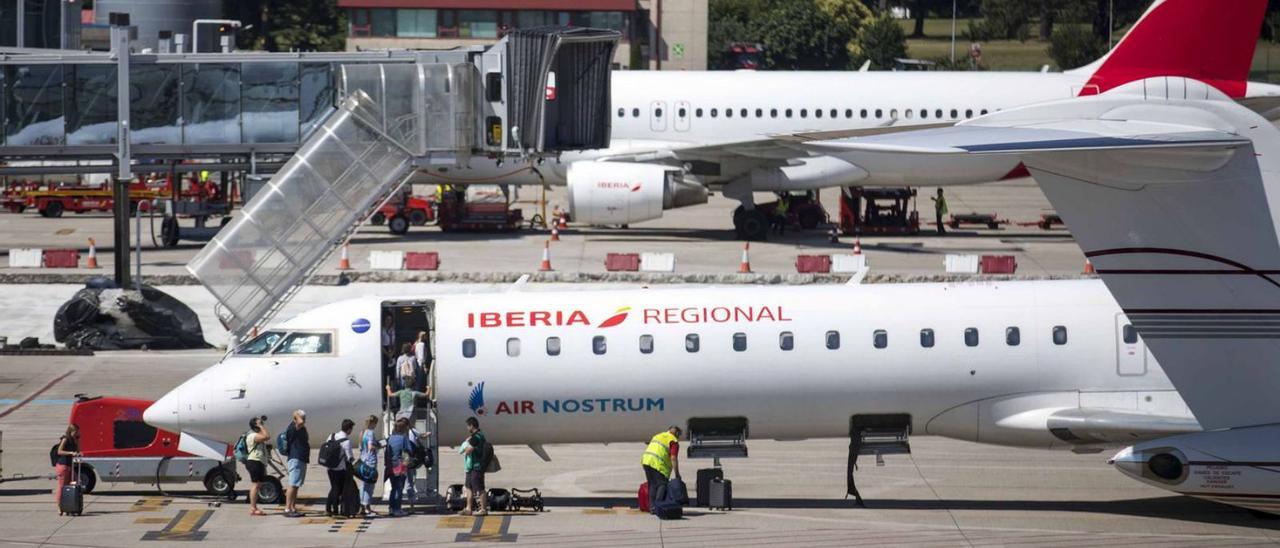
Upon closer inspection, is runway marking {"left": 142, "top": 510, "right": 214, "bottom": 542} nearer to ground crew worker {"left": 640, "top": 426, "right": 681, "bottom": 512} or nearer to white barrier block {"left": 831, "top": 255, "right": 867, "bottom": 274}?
ground crew worker {"left": 640, "top": 426, "right": 681, "bottom": 512}

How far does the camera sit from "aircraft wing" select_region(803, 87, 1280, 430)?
739 inches

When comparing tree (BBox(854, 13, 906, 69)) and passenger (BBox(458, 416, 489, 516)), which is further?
tree (BBox(854, 13, 906, 69))

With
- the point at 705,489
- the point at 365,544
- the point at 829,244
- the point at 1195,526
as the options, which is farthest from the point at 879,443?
the point at 829,244

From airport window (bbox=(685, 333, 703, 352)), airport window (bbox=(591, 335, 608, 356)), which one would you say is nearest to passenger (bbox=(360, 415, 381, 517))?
airport window (bbox=(591, 335, 608, 356))

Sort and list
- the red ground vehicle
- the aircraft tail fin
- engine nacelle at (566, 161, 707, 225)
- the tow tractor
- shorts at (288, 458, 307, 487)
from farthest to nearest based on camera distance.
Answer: the tow tractor, engine nacelle at (566, 161, 707, 225), the aircraft tail fin, the red ground vehicle, shorts at (288, 458, 307, 487)

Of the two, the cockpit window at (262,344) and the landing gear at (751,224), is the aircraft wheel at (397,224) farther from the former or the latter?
the cockpit window at (262,344)

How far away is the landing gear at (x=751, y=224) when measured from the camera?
49188 millimetres

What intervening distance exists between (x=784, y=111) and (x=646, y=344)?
28757 mm

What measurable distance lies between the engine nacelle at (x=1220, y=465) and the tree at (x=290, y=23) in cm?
8403

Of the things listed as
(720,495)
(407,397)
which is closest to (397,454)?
(407,397)

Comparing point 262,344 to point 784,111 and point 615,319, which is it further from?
point 784,111

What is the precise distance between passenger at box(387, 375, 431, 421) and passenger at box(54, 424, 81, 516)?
14.4 ft

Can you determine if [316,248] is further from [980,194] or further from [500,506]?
[980,194]

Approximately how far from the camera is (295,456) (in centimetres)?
2275
